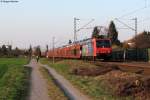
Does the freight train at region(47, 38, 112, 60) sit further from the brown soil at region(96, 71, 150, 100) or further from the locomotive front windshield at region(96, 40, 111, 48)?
the brown soil at region(96, 71, 150, 100)

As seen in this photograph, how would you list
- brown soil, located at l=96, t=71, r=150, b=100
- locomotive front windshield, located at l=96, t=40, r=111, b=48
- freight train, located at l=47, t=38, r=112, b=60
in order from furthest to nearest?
locomotive front windshield, located at l=96, t=40, r=111, b=48
freight train, located at l=47, t=38, r=112, b=60
brown soil, located at l=96, t=71, r=150, b=100

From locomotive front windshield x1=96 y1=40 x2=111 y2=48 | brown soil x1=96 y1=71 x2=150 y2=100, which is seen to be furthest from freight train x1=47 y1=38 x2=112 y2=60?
brown soil x1=96 y1=71 x2=150 y2=100

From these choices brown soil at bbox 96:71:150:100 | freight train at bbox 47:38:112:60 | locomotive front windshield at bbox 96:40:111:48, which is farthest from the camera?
locomotive front windshield at bbox 96:40:111:48

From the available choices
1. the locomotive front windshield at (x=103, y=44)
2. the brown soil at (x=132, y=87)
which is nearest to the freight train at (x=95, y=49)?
the locomotive front windshield at (x=103, y=44)

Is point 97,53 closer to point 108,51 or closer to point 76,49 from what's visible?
point 108,51

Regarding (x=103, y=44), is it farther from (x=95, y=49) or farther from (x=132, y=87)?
(x=132, y=87)

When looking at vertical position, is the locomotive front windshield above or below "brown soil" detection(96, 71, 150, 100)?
above

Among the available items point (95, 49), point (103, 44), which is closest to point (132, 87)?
point (95, 49)

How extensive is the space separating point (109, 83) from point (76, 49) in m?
49.7

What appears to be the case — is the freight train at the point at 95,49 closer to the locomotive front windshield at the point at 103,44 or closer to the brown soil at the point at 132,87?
the locomotive front windshield at the point at 103,44

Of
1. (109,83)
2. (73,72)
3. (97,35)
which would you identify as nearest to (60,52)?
(97,35)

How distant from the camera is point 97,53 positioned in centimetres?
6072

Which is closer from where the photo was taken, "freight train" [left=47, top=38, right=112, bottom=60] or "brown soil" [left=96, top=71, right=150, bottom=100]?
"brown soil" [left=96, top=71, right=150, bottom=100]

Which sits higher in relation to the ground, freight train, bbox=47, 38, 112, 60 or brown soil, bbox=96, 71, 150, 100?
freight train, bbox=47, 38, 112, 60
